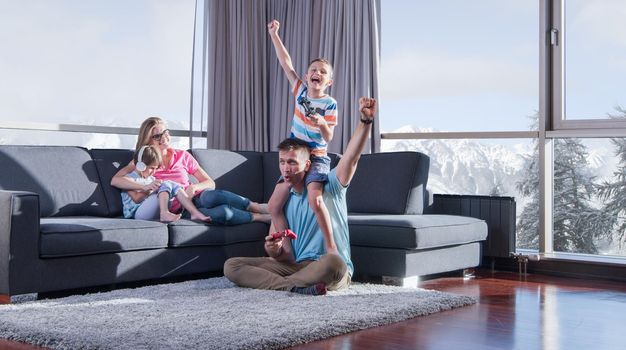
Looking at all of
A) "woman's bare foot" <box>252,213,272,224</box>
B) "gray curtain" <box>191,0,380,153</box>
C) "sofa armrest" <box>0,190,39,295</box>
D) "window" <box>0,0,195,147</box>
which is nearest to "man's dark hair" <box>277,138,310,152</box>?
"woman's bare foot" <box>252,213,272,224</box>

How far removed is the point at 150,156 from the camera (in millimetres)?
4668

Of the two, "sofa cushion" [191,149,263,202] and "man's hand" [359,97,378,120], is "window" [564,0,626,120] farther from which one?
"man's hand" [359,97,378,120]

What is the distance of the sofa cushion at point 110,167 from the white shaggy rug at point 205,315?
31.2 inches

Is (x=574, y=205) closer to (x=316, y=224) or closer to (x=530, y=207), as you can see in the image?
(x=530, y=207)

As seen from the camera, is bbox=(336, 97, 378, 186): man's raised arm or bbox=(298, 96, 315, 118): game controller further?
bbox=(298, 96, 315, 118): game controller

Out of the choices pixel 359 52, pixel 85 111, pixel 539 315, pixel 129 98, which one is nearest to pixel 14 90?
pixel 85 111

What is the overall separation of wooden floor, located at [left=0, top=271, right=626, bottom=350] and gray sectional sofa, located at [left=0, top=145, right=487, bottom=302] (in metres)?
0.33

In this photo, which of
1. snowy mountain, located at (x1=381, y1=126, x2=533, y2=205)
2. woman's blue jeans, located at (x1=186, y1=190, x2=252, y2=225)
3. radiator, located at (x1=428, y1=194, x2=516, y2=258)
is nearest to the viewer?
woman's blue jeans, located at (x1=186, y1=190, x2=252, y2=225)

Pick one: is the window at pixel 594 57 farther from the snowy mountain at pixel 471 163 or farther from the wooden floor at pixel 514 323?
the wooden floor at pixel 514 323

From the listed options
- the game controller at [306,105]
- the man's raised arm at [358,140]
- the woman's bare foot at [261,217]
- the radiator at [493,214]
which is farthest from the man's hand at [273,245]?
the radiator at [493,214]

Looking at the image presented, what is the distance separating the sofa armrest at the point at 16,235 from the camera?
139 inches

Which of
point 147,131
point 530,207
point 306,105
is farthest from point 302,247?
point 530,207

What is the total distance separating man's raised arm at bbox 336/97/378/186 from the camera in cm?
361

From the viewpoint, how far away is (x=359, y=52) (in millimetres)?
5957
